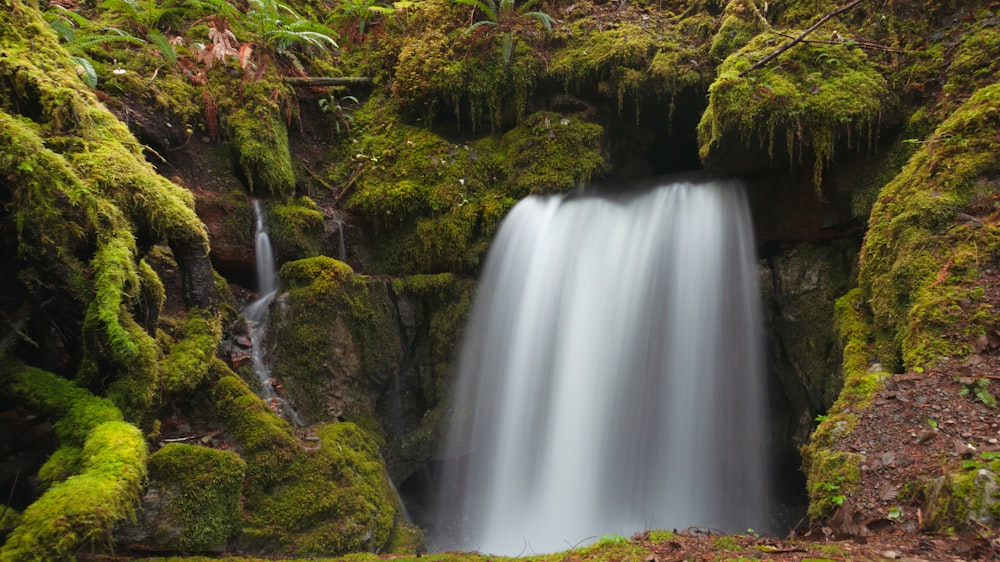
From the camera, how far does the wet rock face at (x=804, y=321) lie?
575cm

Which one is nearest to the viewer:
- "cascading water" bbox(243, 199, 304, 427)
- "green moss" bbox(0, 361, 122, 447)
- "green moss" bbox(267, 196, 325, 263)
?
"green moss" bbox(0, 361, 122, 447)

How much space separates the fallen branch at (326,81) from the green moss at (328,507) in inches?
218

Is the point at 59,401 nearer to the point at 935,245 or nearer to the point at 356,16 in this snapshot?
the point at 935,245

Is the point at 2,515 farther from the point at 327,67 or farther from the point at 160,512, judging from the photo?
the point at 327,67

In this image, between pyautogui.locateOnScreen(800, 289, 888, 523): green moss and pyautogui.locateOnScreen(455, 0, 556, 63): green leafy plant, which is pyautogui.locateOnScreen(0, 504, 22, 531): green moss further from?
pyautogui.locateOnScreen(455, 0, 556, 63): green leafy plant

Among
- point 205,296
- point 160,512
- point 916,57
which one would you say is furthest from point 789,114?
point 160,512

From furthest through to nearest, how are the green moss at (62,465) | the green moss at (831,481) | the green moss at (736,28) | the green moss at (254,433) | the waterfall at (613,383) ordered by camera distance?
the green moss at (736,28) < the waterfall at (613,383) < the green moss at (254,433) < the green moss at (831,481) < the green moss at (62,465)

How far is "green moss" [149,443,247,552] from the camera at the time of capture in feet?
10.9

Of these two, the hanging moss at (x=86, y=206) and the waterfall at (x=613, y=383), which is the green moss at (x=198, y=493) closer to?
the hanging moss at (x=86, y=206)

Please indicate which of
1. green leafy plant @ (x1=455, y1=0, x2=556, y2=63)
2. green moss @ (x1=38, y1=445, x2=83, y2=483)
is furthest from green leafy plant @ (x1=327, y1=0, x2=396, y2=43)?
green moss @ (x1=38, y1=445, x2=83, y2=483)

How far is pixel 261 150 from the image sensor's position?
267 inches

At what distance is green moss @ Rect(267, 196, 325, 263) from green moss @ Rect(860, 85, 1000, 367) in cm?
619

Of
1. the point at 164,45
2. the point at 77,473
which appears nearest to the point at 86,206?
the point at 77,473

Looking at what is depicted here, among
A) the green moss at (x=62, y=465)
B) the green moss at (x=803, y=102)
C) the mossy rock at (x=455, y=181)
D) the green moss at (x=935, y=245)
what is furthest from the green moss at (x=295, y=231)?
the green moss at (x=935, y=245)
